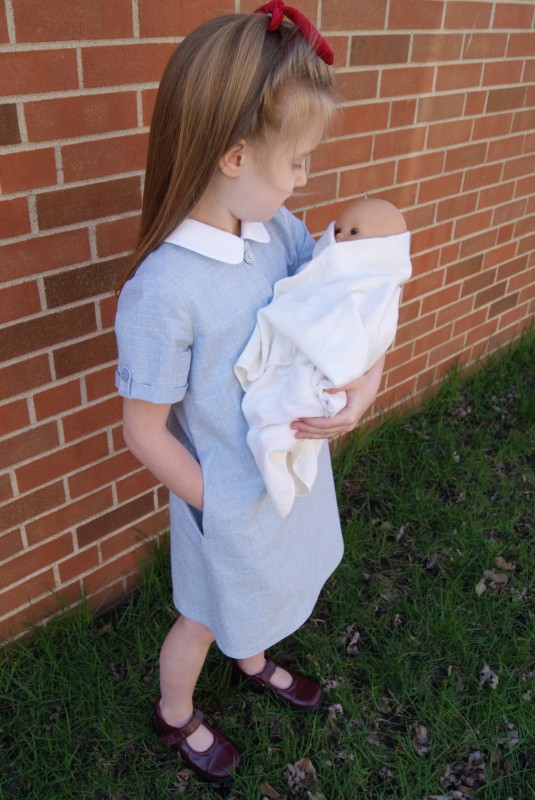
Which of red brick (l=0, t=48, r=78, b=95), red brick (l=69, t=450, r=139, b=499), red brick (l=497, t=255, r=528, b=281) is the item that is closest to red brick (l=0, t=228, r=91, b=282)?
A: red brick (l=0, t=48, r=78, b=95)

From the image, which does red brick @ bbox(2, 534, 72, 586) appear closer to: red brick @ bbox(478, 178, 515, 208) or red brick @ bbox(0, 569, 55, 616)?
red brick @ bbox(0, 569, 55, 616)

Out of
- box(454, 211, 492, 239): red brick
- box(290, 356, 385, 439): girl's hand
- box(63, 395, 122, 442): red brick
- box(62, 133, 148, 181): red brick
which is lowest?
box(63, 395, 122, 442): red brick

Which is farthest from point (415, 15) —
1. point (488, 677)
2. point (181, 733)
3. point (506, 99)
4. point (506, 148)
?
point (181, 733)

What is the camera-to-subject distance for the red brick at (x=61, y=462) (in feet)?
6.91

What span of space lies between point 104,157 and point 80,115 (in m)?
0.13

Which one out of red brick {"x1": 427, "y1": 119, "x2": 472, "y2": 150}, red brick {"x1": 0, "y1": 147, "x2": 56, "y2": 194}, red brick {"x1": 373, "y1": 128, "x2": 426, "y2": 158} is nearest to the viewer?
red brick {"x1": 0, "y1": 147, "x2": 56, "y2": 194}

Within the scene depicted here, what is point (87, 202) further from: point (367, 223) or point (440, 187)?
point (440, 187)

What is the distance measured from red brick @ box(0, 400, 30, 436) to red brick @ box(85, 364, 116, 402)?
0.67 feet

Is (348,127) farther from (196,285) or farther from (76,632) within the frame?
(76,632)

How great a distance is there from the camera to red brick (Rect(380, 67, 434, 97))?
9.23ft

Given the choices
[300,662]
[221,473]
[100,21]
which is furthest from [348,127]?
[300,662]

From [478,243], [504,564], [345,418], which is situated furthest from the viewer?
[478,243]

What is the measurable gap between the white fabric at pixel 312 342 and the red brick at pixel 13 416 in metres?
0.74

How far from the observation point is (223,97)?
136 cm
